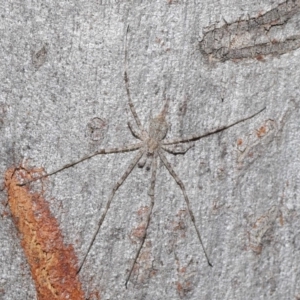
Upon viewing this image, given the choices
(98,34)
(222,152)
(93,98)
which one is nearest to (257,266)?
(222,152)

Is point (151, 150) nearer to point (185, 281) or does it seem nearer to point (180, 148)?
→ point (180, 148)

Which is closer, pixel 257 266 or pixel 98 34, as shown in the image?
pixel 257 266

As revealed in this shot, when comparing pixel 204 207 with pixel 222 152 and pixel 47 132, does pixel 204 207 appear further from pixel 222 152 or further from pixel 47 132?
pixel 47 132

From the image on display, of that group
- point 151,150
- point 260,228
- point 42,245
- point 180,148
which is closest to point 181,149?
point 180,148

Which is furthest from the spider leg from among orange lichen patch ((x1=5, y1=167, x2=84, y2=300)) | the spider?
orange lichen patch ((x1=5, y1=167, x2=84, y2=300))

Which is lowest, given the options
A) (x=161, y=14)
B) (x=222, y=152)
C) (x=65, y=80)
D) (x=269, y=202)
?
(x=269, y=202)

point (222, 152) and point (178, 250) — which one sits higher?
point (222, 152)

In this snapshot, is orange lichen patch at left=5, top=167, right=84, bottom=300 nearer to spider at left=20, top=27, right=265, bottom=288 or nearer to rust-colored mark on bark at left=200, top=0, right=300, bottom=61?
spider at left=20, top=27, right=265, bottom=288
